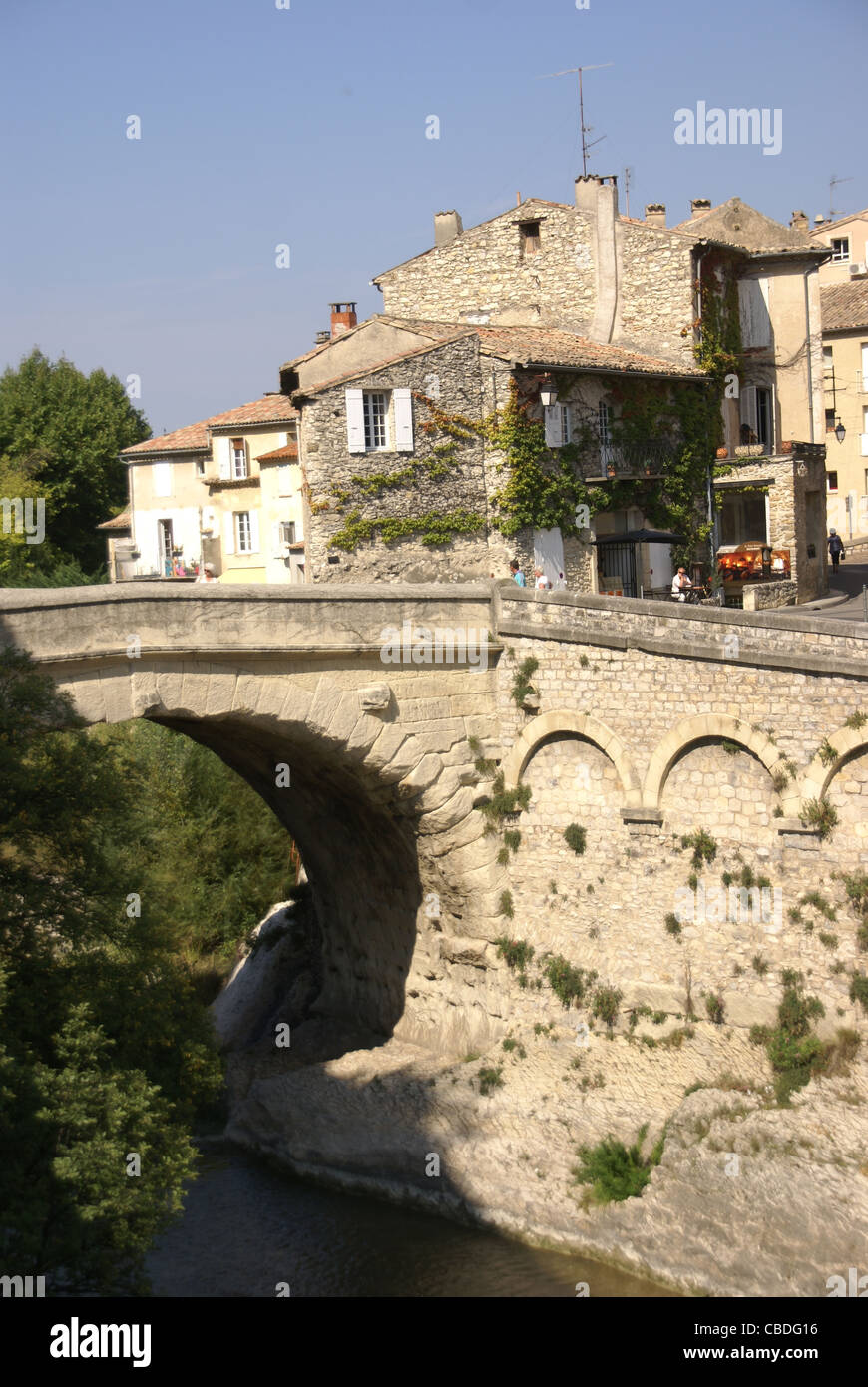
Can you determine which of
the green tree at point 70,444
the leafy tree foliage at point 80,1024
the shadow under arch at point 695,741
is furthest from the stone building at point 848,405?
the leafy tree foliage at point 80,1024

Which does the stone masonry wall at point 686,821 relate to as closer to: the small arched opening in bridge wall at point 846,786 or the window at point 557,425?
the small arched opening in bridge wall at point 846,786

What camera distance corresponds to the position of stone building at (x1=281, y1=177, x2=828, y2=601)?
27.3 m

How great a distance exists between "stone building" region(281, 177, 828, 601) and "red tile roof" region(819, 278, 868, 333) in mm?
12145

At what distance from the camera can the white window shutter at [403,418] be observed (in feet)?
88.9

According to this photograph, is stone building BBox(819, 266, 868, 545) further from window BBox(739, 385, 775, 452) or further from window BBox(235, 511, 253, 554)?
window BBox(235, 511, 253, 554)

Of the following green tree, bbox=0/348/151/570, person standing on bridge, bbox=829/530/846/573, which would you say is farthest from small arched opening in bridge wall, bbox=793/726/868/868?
green tree, bbox=0/348/151/570

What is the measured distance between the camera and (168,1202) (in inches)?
549

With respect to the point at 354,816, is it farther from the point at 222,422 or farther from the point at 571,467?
the point at 222,422

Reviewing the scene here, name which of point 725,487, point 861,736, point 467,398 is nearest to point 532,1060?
point 861,736

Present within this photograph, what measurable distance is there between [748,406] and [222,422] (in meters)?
14.0

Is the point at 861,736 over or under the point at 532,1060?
over

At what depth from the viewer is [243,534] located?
40.4 metres

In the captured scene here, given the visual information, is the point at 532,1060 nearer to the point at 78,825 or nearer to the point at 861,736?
the point at 861,736

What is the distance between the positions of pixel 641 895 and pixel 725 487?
595 inches
